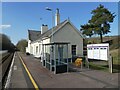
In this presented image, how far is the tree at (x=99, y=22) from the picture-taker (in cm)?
4306

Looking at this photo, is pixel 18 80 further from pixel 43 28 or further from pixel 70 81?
pixel 43 28

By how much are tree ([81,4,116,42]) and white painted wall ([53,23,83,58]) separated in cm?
1779

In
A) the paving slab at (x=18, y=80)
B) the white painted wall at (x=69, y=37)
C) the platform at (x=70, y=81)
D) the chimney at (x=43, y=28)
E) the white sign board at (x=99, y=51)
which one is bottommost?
the paving slab at (x=18, y=80)

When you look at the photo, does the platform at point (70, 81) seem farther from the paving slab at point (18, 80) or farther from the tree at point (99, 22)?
the tree at point (99, 22)

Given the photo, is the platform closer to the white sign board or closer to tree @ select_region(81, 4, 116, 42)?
the white sign board

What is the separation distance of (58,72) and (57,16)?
66.9 feet

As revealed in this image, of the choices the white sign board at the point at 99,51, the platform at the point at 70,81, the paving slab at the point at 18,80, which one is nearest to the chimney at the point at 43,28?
the white sign board at the point at 99,51

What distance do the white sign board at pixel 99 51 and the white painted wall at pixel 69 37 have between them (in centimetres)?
646

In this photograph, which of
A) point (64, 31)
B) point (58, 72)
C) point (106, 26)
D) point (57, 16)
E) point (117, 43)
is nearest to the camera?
point (58, 72)

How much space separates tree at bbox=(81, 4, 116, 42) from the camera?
141ft

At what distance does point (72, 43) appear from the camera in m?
26.3

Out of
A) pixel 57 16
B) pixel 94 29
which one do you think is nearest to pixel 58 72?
pixel 57 16

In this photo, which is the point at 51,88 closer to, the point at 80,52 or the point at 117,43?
the point at 80,52

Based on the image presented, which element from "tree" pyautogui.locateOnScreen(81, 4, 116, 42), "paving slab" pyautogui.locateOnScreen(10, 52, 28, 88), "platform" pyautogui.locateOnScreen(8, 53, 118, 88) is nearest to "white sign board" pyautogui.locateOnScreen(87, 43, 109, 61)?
"platform" pyautogui.locateOnScreen(8, 53, 118, 88)
